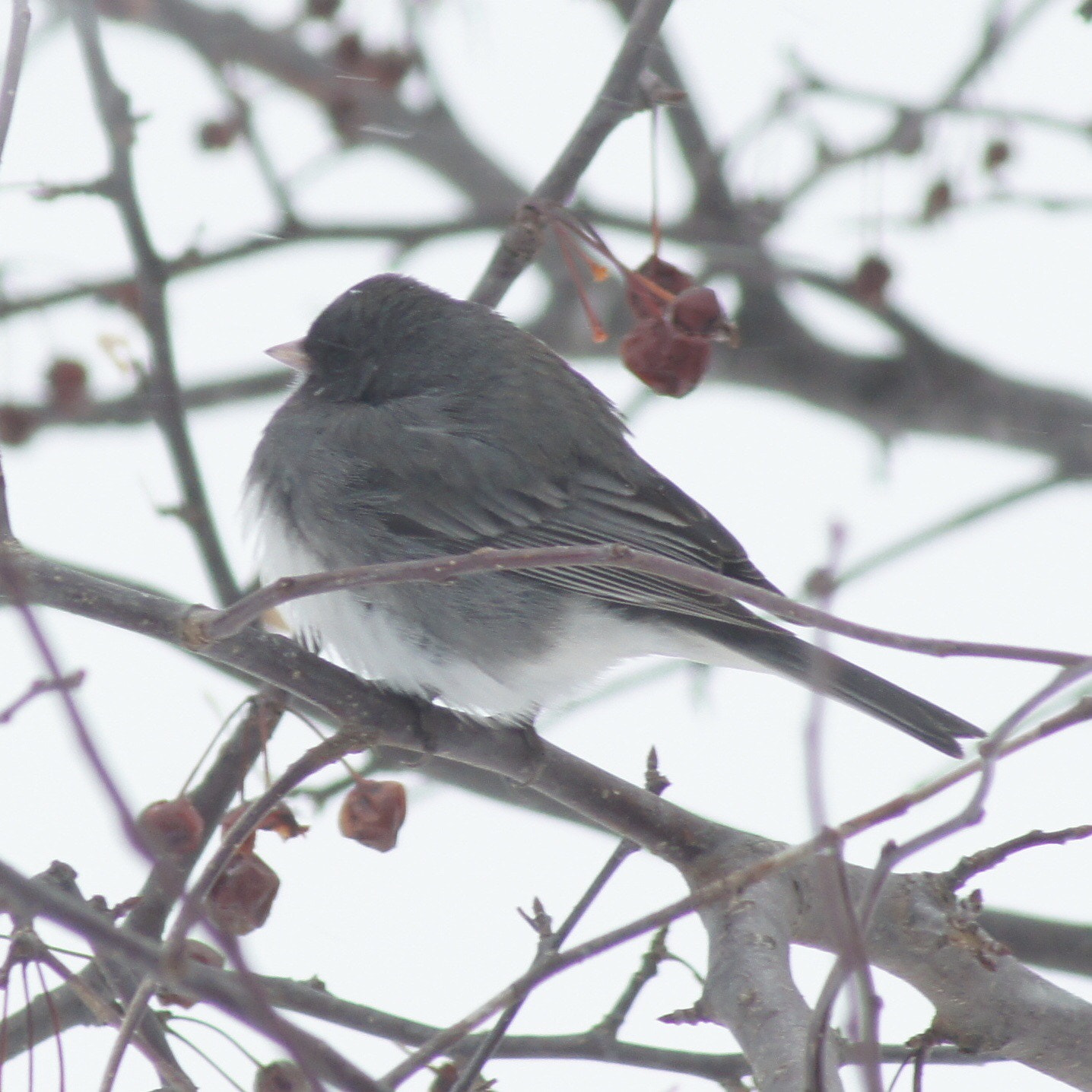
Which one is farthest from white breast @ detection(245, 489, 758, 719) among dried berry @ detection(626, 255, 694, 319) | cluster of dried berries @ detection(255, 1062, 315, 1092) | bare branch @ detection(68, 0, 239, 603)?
cluster of dried berries @ detection(255, 1062, 315, 1092)

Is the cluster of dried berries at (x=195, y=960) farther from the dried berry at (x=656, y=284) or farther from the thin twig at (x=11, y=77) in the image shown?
the dried berry at (x=656, y=284)

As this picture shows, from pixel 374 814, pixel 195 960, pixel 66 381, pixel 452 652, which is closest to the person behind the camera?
pixel 195 960

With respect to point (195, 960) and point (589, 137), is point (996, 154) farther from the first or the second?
point (195, 960)

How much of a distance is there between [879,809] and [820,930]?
1238 mm

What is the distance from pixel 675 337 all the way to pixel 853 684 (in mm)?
793

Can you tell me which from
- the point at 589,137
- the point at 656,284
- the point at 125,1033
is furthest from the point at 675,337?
the point at 125,1033

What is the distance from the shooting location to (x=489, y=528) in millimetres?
3068

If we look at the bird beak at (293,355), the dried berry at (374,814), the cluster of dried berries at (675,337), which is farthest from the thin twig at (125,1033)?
the bird beak at (293,355)

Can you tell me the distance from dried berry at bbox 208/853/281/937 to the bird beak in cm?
157

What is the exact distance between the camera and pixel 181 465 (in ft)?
10.6

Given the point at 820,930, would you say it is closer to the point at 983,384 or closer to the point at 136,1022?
the point at 136,1022

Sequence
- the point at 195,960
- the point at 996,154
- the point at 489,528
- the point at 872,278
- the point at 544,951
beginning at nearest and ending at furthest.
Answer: the point at 544,951
the point at 195,960
the point at 489,528
the point at 872,278
the point at 996,154

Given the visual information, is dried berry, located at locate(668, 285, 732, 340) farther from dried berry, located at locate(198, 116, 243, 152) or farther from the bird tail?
dried berry, located at locate(198, 116, 243, 152)

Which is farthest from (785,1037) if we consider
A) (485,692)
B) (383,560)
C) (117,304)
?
(117,304)
